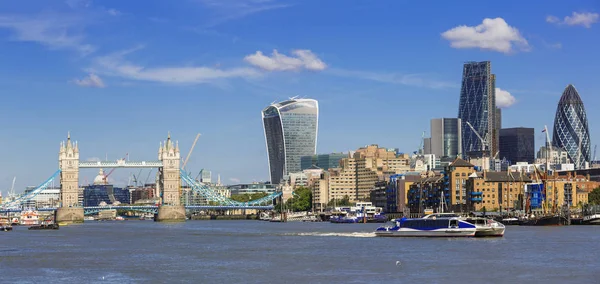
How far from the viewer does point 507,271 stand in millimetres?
58438

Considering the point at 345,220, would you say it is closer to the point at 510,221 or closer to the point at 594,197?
the point at 510,221

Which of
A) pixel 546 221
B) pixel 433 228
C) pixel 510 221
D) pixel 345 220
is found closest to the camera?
pixel 433 228

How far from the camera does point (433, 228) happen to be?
310 feet

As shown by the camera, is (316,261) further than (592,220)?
No

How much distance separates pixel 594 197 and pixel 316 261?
130905mm

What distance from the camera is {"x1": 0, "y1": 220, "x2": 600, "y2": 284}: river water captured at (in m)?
56.1

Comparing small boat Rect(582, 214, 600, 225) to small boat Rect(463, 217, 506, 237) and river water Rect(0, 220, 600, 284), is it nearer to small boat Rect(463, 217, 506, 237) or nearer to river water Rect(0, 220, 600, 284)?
small boat Rect(463, 217, 506, 237)

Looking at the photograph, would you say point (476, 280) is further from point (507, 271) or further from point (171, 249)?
point (171, 249)

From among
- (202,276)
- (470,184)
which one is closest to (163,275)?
(202,276)

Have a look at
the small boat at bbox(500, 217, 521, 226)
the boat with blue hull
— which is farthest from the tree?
the boat with blue hull

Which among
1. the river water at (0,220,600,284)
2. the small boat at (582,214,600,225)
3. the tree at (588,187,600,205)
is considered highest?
the tree at (588,187,600,205)

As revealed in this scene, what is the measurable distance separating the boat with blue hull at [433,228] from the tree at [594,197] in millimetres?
95060

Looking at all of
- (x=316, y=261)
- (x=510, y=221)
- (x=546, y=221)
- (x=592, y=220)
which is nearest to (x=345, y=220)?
(x=510, y=221)

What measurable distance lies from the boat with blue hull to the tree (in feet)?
312
